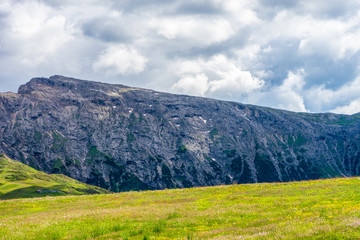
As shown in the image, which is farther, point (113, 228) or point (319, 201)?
point (319, 201)

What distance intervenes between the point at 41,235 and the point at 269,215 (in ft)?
61.1

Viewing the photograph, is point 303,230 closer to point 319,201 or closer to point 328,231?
point 328,231

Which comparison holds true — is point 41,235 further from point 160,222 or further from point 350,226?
point 350,226

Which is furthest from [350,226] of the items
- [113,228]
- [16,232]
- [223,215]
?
[16,232]

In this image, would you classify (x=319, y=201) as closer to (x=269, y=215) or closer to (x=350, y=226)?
(x=269, y=215)

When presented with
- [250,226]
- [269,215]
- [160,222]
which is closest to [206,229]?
[250,226]

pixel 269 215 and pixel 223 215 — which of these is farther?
pixel 223 215

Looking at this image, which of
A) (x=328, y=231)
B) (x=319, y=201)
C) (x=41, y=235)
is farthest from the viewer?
(x=319, y=201)

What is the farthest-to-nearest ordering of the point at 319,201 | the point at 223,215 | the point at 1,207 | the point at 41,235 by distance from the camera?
the point at 1,207 < the point at 319,201 < the point at 223,215 < the point at 41,235

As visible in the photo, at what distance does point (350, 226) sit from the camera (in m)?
17.2

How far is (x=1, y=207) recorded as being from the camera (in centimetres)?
5341

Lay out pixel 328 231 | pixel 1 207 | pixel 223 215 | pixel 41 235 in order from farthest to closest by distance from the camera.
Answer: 1. pixel 1 207
2. pixel 223 215
3. pixel 41 235
4. pixel 328 231

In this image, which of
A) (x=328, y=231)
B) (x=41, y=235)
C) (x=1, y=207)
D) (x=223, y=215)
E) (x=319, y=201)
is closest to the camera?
(x=328, y=231)

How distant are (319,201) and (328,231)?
15.5 metres
